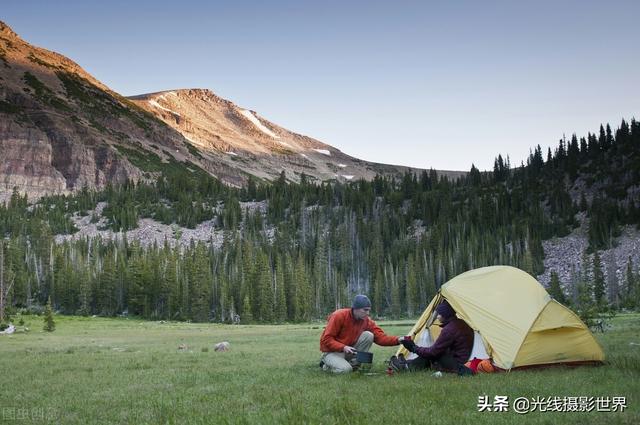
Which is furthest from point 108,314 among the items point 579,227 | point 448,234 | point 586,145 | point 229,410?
point 586,145

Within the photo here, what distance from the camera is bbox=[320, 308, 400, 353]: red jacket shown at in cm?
1533

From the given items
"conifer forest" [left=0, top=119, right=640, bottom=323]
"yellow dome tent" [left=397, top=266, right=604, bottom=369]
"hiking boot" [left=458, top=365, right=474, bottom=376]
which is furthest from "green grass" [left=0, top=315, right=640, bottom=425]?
"conifer forest" [left=0, top=119, right=640, bottom=323]

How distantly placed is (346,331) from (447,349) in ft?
9.41

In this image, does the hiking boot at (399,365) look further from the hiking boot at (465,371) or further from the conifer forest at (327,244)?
the conifer forest at (327,244)

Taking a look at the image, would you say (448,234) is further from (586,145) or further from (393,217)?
(586,145)

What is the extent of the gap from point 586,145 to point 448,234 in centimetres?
6494

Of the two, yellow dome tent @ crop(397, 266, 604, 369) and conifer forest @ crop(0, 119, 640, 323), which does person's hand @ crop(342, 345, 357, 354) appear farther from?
conifer forest @ crop(0, 119, 640, 323)

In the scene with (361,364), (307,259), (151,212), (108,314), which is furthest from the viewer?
(151,212)

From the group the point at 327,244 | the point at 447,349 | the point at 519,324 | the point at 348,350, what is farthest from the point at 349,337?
the point at 327,244

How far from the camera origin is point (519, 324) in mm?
15367

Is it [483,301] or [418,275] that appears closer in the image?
[483,301]

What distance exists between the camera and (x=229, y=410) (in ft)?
33.5

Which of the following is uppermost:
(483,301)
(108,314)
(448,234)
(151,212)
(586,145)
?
(586,145)

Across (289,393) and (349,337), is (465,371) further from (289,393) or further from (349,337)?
(289,393)
